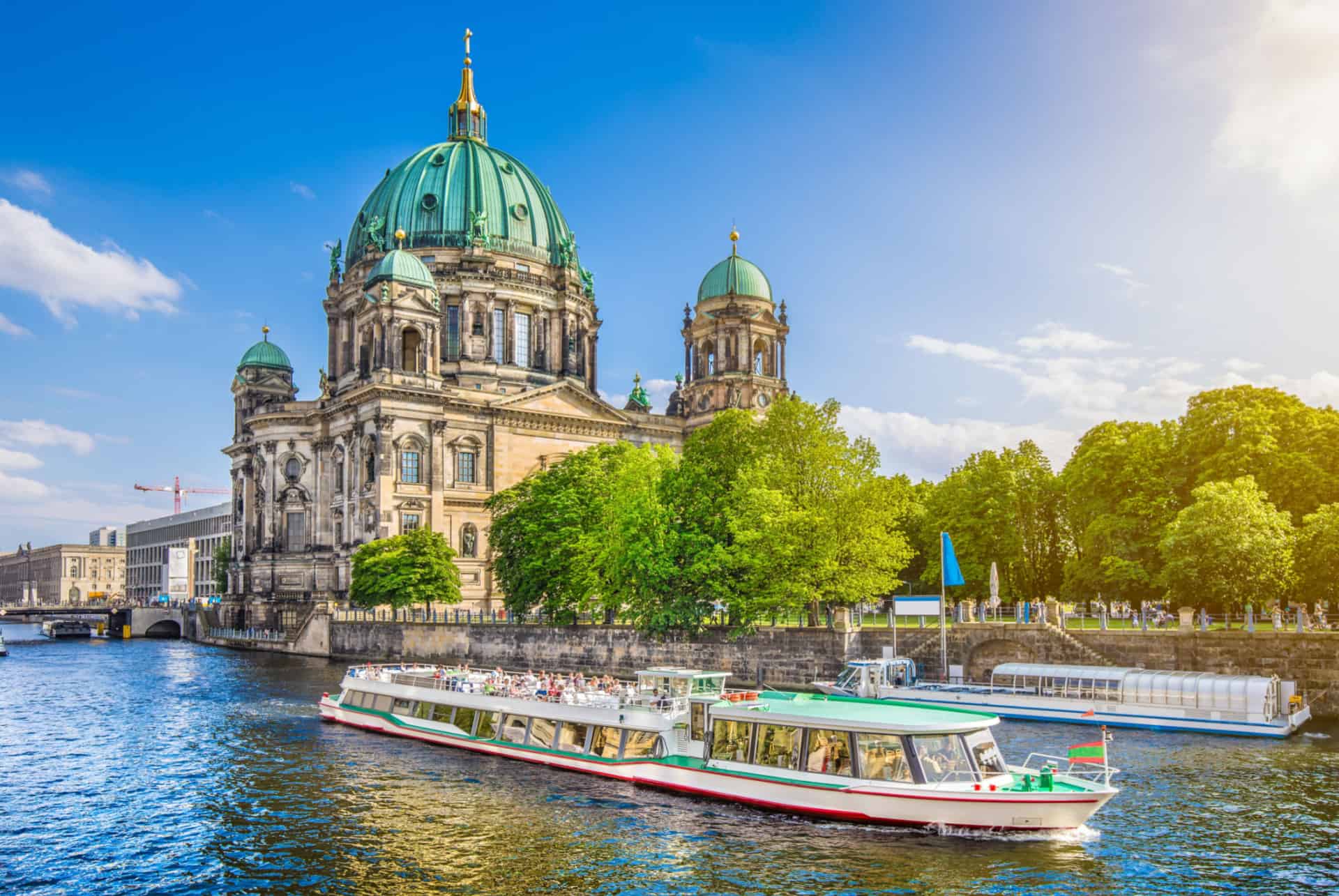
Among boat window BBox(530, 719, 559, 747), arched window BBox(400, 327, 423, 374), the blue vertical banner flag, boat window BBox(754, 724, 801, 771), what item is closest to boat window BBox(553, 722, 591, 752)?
boat window BBox(530, 719, 559, 747)

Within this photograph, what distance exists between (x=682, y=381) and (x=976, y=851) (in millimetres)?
92781

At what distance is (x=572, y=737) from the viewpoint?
38.5m

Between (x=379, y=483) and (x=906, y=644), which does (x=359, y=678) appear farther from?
(x=379, y=483)

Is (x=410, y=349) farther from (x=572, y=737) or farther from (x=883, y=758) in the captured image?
(x=883, y=758)

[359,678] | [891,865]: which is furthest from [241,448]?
[891,865]

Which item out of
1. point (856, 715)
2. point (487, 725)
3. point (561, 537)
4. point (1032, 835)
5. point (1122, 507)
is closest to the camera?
point (1032, 835)

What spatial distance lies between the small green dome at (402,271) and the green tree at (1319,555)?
70383mm

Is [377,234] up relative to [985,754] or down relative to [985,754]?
up

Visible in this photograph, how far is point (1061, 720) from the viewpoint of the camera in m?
44.8

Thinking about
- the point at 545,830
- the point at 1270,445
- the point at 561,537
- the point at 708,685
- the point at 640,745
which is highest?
the point at 1270,445

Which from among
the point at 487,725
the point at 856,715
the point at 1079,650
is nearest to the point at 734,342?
the point at 1079,650

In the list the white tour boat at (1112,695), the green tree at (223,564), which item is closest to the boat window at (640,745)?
the white tour boat at (1112,695)

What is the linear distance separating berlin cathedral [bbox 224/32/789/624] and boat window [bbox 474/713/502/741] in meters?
50.6

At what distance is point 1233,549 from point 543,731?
3055cm
